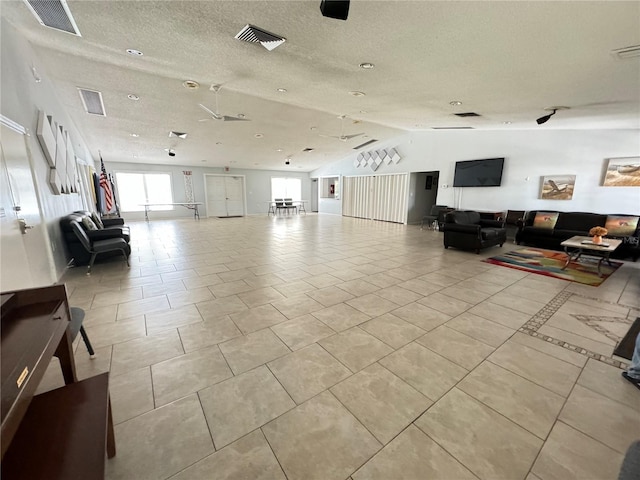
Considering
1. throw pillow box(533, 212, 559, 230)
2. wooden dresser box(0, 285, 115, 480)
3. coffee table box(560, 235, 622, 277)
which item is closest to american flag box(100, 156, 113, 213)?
wooden dresser box(0, 285, 115, 480)

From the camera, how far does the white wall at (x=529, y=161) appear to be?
5480 mm

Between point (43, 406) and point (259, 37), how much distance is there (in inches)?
125

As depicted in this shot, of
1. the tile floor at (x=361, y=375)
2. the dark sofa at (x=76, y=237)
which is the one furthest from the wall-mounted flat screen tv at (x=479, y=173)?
the dark sofa at (x=76, y=237)

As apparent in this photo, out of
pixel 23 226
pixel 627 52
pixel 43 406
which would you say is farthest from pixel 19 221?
pixel 627 52

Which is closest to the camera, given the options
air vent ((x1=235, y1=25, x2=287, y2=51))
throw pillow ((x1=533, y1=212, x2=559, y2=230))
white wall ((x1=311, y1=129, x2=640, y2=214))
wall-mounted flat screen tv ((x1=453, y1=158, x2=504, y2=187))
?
air vent ((x1=235, y1=25, x2=287, y2=51))

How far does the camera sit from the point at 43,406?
1058 millimetres

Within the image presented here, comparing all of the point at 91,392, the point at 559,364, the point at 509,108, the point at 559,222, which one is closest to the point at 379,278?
the point at 559,364

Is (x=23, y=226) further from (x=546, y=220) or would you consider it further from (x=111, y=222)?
(x=546, y=220)

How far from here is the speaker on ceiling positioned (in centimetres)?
172

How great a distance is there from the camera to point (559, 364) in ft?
6.48

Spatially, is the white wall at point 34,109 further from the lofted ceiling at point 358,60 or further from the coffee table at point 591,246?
the coffee table at point 591,246

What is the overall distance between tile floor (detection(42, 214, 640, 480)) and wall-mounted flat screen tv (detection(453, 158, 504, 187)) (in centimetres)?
419

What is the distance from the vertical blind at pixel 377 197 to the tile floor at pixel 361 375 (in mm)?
6447

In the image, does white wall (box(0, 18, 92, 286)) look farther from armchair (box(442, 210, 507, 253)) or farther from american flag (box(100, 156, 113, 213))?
armchair (box(442, 210, 507, 253))
